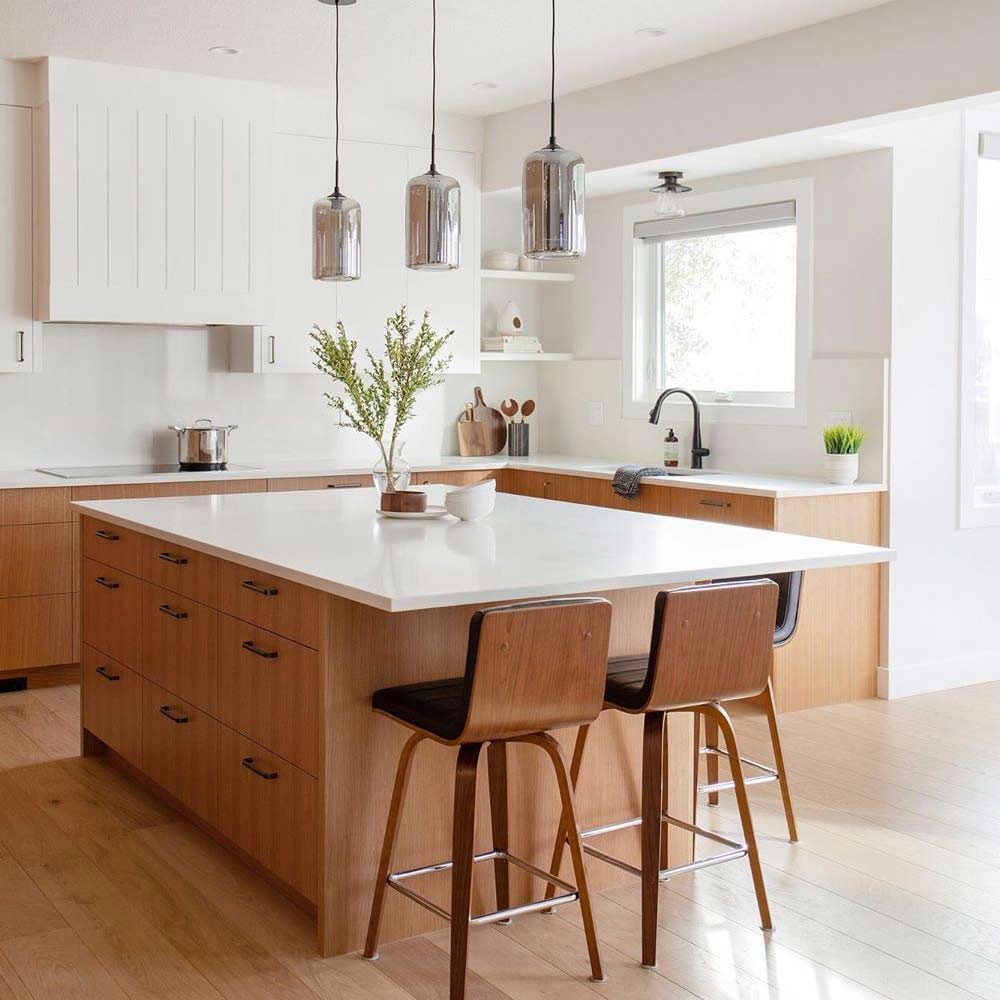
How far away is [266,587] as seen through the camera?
3.04m

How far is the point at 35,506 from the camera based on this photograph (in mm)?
5094

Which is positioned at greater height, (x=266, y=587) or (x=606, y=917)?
(x=266, y=587)

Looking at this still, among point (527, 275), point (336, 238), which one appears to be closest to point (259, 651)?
point (336, 238)

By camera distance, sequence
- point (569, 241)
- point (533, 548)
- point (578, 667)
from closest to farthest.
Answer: point (578, 667)
point (569, 241)
point (533, 548)

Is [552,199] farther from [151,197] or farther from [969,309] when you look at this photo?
[151,197]

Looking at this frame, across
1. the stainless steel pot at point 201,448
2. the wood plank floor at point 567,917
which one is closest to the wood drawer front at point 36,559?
the stainless steel pot at point 201,448

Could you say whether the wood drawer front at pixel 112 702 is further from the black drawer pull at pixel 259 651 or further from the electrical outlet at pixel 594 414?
the electrical outlet at pixel 594 414

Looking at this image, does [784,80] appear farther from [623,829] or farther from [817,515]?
[623,829]

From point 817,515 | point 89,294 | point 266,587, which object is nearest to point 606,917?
point 266,587

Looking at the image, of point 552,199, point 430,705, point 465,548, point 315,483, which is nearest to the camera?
point 430,705

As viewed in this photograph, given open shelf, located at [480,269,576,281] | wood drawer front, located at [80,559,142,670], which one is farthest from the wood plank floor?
open shelf, located at [480,269,576,281]

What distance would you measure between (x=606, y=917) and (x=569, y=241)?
1.56 m

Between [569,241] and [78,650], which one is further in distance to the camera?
[78,650]

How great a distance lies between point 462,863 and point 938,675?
321cm
